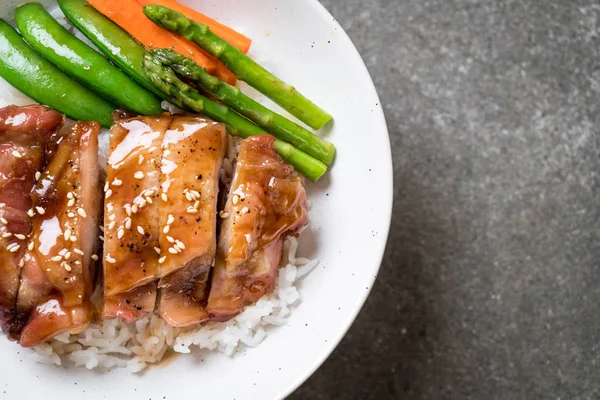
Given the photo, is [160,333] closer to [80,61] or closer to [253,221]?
[253,221]

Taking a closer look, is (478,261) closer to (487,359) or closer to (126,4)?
(487,359)

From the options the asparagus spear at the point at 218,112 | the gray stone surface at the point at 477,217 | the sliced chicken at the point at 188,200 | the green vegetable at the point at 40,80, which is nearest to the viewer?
the sliced chicken at the point at 188,200

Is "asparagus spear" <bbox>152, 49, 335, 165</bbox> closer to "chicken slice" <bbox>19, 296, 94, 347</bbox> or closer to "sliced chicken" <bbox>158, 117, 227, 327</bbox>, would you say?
"sliced chicken" <bbox>158, 117, 227, 327</bbox>

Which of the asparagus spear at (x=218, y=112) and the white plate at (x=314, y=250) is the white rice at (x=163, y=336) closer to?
the white plate at (x=314, y=250)

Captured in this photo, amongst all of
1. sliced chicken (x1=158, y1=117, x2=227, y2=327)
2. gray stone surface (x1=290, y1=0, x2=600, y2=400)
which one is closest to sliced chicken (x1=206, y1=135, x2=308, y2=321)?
sliced chicken (x1=158, y1=117, x2=227, y2=327)

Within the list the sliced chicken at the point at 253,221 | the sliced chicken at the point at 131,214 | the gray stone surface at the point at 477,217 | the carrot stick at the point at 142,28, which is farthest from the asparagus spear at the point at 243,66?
the gray stone surface at the point at 477,217

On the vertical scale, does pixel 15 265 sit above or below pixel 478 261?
below

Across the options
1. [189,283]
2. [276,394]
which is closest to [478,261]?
[276,394]
